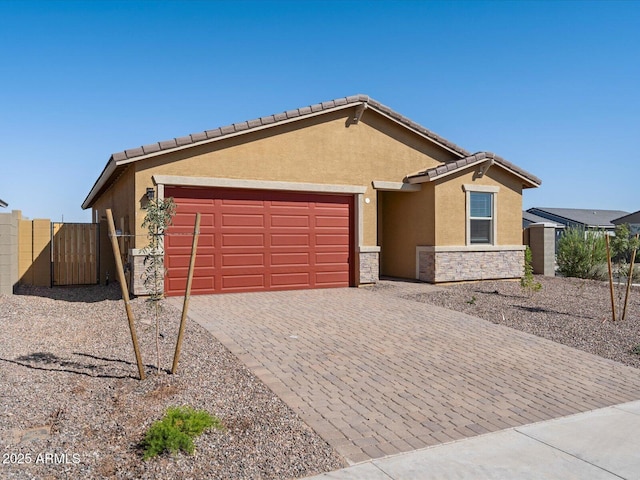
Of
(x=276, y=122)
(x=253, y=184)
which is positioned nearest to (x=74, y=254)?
(x=253, y=184)

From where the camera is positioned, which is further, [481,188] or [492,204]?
[492,204]

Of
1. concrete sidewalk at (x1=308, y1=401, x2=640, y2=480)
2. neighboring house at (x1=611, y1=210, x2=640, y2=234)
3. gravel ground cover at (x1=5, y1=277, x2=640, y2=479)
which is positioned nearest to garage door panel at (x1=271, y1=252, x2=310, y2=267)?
gravel ground cover at (x1=5, y1=277, x2=640, y2=479)

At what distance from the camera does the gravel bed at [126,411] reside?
143 inches

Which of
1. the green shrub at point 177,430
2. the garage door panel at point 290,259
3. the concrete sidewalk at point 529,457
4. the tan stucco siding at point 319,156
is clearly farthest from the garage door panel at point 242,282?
the concrete sidewalk at point 529,457

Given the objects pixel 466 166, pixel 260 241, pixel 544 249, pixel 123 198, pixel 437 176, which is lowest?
pixel 544 249

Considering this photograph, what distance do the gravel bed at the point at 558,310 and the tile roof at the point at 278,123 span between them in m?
4.01

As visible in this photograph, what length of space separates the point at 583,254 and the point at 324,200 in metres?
11.4

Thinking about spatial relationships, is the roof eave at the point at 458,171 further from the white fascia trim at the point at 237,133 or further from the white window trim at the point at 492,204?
the white fascia trim at the point at 237,133

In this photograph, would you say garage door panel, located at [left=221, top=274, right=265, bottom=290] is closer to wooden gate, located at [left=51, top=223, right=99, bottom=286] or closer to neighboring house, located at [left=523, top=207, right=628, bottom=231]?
wooden gate, located at [left=51, top=223, right=99, bottom=286]

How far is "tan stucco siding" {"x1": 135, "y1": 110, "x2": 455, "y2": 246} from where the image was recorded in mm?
12008

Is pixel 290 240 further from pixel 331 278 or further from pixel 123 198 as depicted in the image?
pixel 123 198

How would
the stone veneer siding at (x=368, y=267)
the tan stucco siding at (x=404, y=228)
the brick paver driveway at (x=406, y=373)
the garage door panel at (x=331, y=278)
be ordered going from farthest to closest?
1. the tan stucco siding at (x=404, y=228)
2. the stone veneer siding at (x=368, y=267)
3. the garage door panel at (x=331, y=278)
4. the brick paver driveway at (x=406, y=373)

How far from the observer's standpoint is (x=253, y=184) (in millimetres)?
12609

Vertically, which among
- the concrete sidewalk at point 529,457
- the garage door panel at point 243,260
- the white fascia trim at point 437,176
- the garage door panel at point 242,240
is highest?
the white fascia trim at point 437,176
